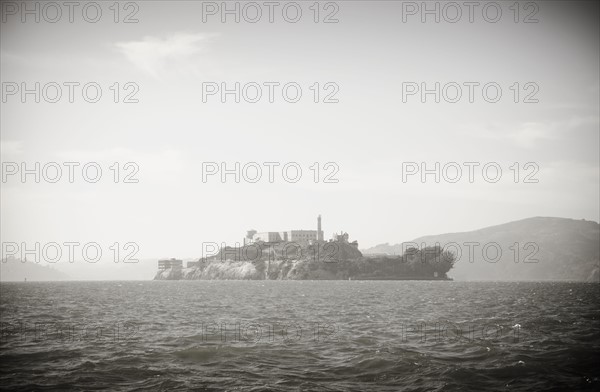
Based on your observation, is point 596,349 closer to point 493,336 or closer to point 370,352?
point 493,336

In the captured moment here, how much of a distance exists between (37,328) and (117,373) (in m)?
22.4

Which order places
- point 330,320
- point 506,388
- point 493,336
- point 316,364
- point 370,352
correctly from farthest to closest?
point 330,320, point 493,336, point 370,352, point 316,364, point 506,388

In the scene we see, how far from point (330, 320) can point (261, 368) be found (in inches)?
952

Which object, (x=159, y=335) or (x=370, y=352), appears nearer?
(x=370, y=352)

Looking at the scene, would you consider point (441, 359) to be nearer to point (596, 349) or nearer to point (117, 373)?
point (596, 349)

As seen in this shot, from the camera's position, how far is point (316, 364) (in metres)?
27.1

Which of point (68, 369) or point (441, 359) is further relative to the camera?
point (441, 359)

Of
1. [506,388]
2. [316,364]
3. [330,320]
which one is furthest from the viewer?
[330,320]

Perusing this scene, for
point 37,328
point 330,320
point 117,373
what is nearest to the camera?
point 117,373

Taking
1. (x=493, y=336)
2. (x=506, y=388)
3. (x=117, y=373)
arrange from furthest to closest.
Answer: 1. (x=493, y=336)
2. (x=117, y=373)
3. (x=506, y=388)

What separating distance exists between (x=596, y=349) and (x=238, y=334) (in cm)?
2620

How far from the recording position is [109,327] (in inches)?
1710

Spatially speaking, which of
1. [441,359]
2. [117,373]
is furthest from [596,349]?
[117,373]

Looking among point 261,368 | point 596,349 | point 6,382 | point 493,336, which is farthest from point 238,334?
point 596,349
